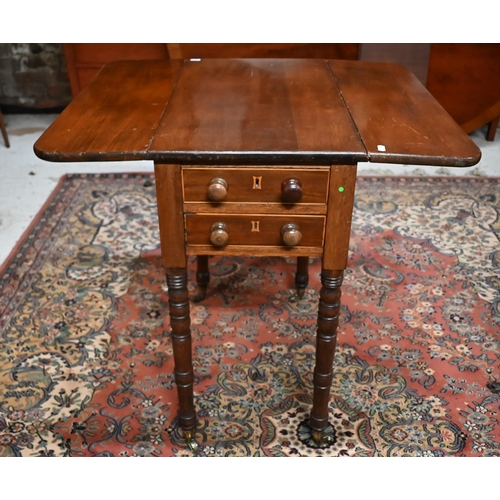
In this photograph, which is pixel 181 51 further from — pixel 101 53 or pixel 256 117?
pixel 256 117

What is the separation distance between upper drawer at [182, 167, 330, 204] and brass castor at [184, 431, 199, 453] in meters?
0.83

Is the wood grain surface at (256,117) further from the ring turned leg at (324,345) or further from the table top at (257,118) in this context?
the ring turned leg at (324,345)

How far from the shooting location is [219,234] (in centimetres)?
151

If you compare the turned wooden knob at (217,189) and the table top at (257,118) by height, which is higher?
the table top at (257,118)

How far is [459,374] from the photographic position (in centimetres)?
214

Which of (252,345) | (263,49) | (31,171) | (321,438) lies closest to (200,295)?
(252,345)

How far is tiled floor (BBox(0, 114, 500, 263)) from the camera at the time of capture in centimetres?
316

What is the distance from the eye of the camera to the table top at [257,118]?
1.42 metres

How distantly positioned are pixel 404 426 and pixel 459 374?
14.1 inches

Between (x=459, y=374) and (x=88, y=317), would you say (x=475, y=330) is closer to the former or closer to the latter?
(x=459, y=374)

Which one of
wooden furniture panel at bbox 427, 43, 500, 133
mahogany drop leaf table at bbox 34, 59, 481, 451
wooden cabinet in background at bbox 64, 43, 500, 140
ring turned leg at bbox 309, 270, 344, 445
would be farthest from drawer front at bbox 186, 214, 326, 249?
wooden furniture panel at bbox 427, 43, 500, 133

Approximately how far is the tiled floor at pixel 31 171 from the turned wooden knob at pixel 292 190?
6.25 feet

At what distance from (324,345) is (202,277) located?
93 centimetres

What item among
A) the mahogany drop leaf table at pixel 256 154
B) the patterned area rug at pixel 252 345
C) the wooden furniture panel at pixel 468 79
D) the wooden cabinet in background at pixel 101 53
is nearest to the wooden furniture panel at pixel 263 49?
the wooden cabinet in background at pixel 101 53
